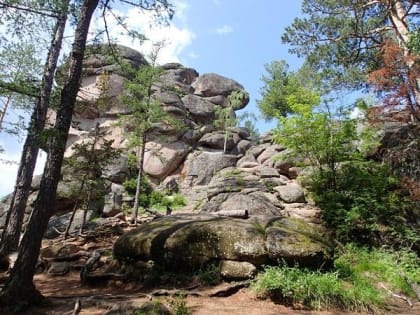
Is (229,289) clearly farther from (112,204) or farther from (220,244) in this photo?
(112,204)

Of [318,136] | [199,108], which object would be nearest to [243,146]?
[199,108]

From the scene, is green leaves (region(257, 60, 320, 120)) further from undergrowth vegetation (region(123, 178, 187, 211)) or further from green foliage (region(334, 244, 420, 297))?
green foliage (region(334, 244, 420, 297))

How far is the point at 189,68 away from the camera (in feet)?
111

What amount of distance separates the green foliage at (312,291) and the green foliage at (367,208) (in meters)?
4.03

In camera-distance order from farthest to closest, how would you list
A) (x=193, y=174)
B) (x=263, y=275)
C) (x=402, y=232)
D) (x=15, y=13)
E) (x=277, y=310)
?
(x=193, y=174) < (x=402, y=232) < (x=15, y=13) < (x=263, y=275) < (x=277, y=310)

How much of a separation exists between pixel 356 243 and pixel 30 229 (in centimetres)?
902

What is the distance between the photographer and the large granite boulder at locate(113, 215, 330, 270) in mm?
6758

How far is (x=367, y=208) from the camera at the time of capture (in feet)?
33.6

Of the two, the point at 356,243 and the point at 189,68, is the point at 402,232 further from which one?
the point at 189,68

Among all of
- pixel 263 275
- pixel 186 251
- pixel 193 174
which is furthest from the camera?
pixel 193 174

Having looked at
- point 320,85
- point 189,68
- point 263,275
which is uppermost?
point 189,68

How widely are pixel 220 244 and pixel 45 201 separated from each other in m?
3.68

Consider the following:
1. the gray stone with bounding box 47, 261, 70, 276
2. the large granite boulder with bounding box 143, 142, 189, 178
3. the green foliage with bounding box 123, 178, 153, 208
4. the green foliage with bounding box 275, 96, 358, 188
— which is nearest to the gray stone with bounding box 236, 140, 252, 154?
the large granite boulder with bounding box 143, 142, 189, 178

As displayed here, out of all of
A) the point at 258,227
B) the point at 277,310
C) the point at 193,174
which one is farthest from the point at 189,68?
the point at 277,310
